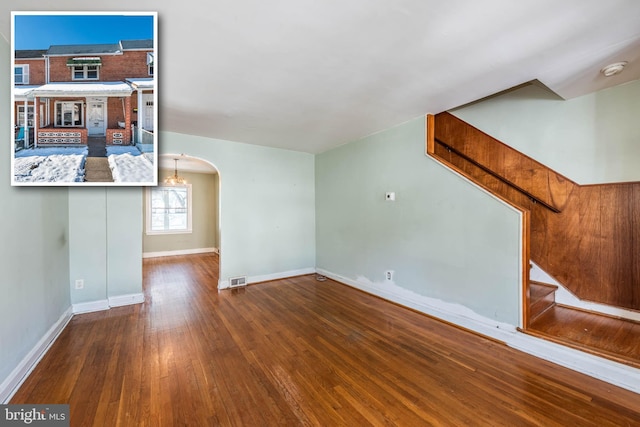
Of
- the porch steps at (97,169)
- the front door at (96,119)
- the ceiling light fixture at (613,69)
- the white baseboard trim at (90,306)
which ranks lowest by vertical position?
the white baseboard trim at (90,306)

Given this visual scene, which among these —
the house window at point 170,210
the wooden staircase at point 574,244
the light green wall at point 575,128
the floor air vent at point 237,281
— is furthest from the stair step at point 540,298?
the house window at point 170,210

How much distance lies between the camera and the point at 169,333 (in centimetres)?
255

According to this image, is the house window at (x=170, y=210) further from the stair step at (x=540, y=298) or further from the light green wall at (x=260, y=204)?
the stair step at (x=540, y=298)

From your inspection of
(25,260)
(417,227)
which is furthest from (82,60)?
(417,227)

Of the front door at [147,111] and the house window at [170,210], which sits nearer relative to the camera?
the front door at [147,111]

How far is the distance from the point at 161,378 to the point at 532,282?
13.2 ft

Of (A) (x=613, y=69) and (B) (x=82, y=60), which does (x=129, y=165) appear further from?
(A) (x=613, y=69)

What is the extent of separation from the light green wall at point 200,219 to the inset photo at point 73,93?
640 centimetres

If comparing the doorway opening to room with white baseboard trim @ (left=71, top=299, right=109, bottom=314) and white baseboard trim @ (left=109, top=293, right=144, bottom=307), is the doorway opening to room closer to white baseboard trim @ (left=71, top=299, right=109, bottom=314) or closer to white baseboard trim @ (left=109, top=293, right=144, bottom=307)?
white baseboard trim @ (left=109, top=293, right=144, bottom=307)

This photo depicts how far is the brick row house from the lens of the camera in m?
1.04

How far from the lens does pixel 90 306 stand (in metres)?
3.09

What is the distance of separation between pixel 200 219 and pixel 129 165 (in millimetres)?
6759

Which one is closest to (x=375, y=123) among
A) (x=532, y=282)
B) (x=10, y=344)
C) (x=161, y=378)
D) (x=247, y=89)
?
(x=247, y=89)

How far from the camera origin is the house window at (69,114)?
106cm
